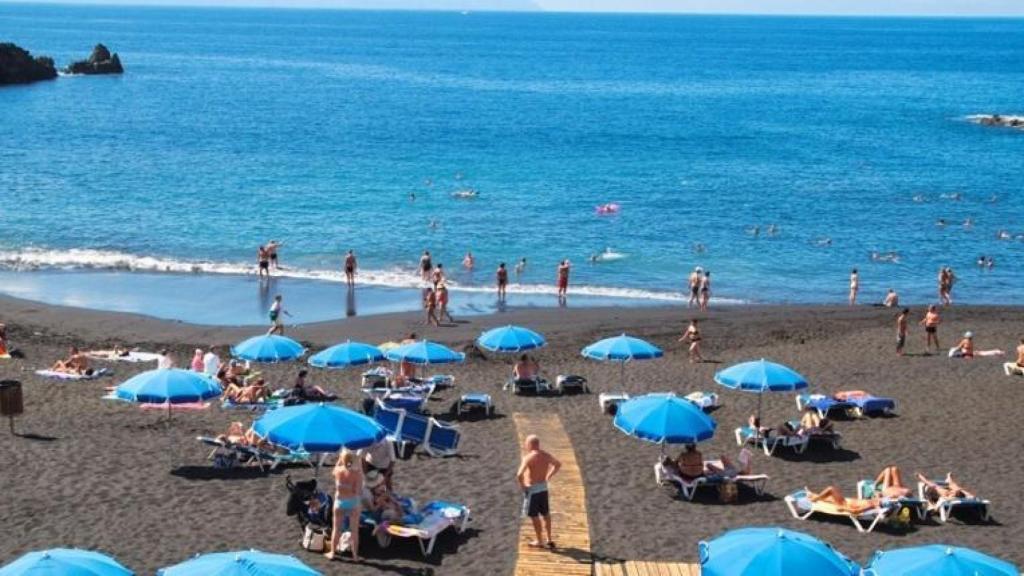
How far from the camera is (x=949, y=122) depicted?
302 ft

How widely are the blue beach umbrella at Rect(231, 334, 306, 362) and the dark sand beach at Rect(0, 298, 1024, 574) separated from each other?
1257 millimetres

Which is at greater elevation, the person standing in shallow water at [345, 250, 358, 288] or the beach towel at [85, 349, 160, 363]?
the person standing in shallow water at [345, 250, 358, 288]

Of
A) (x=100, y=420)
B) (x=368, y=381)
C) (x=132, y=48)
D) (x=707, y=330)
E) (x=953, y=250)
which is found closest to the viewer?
(x=100, y=420)

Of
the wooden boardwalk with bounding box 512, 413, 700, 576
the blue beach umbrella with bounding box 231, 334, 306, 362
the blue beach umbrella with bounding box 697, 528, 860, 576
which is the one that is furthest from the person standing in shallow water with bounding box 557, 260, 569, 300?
the blue beach umbrella with bounding box 697, 528, 860, 576

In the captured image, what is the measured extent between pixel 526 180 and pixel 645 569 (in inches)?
1858

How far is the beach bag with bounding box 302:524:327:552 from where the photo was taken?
48.0 feet

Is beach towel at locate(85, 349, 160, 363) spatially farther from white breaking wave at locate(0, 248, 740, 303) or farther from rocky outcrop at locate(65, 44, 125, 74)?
rocky outcrop at locate(65, 44, 125, 74)

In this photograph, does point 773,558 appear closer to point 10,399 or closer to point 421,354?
point 421,354

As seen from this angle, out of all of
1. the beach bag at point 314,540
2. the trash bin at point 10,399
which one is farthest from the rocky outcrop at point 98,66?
the beach bag at point 314,540

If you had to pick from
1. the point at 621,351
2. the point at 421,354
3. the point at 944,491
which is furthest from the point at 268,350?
the point at 944,491

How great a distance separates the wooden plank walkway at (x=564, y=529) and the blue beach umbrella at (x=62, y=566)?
15.5ft

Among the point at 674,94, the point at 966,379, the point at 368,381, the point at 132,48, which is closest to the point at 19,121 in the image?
the point at 674,94

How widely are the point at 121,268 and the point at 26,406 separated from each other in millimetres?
18758

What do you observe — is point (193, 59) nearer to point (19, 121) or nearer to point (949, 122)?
point (19, 121)
